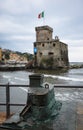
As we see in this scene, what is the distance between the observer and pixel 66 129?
2.51 metres

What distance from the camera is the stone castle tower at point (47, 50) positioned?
188 ft

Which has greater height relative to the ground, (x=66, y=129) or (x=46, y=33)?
(x=46, y=33)

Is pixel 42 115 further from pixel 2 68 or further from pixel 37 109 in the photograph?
pixel 2 68

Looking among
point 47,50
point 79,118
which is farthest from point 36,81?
point 47,50

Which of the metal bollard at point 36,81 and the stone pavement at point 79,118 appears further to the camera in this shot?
the metal bollard at point 36,81

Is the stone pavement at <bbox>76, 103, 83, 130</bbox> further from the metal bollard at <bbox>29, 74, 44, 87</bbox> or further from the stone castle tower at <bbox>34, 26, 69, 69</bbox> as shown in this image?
the stone castle tower at <bbox>34, 26, 69, 69</bbox>

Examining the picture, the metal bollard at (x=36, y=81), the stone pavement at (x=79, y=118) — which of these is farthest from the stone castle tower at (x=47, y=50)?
the metal bollard at (x=36, y=81)

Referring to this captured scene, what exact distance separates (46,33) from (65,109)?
186 feet

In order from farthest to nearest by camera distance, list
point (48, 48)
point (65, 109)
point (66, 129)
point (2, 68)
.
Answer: point (2, 68), point (48, 48), point (65, 109), point (66, 129)

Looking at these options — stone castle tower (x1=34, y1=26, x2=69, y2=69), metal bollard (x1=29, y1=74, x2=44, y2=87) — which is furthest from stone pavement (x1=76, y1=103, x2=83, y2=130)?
stone castle tower (x1=34, y1=26, x2=69, y2=69)

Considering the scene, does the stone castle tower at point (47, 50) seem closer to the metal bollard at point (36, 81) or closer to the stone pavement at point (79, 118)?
the stone pavement at point (79, 118)

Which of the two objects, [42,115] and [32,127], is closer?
[32,127]

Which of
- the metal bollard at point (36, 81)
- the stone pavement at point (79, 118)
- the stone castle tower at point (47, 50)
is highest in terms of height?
the stone castle tower at point (47, 50)

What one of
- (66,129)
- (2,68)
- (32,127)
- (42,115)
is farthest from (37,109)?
(2,68)
